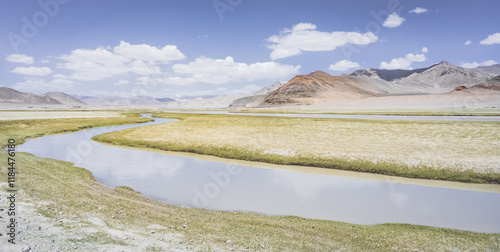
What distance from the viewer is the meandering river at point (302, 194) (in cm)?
1453

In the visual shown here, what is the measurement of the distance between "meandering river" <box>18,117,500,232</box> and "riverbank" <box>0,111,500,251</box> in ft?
5.18

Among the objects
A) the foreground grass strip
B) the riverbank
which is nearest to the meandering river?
the riverbank

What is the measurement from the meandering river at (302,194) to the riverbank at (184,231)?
1.58m

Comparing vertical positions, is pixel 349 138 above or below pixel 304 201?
above

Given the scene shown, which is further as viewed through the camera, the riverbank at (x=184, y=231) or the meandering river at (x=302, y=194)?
the meandering river at (x=302, y=194)

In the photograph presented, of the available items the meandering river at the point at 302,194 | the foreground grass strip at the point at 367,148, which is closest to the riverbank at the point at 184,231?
the meandering river at the point at 302,194

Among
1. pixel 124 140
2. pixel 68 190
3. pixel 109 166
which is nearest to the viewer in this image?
pixel 68 190

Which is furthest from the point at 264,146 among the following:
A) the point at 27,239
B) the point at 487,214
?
the point at 27,239

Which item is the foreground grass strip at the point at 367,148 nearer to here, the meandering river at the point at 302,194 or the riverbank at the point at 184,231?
the meandering river at the point at 302,194

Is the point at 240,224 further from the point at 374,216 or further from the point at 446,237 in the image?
the point at 446,237

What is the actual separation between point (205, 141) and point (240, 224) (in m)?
25.0

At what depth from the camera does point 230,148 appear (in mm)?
32656

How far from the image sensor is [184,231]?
11.4 meters

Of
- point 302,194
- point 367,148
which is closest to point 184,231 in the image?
point 302,194
